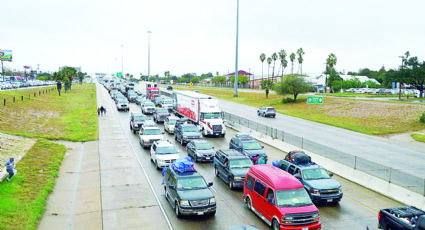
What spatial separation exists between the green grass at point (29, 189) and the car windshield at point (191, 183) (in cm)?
602

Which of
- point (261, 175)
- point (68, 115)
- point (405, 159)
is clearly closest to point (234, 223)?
point (261, 175)

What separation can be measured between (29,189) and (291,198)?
13.2 m

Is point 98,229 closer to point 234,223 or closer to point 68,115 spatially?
point 234,223

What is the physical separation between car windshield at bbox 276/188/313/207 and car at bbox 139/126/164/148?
16661mm

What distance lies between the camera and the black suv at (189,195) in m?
14.2

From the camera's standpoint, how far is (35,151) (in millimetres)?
26047

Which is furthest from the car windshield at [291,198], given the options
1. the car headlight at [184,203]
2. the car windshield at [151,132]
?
the car windshield at [151,132]

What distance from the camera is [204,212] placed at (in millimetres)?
14266

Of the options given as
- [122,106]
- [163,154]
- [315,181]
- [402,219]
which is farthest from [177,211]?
[122,106]

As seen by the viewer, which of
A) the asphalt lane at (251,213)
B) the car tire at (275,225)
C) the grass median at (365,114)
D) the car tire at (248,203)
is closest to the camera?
the car tire at (275,225)

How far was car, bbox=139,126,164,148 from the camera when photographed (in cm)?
2841

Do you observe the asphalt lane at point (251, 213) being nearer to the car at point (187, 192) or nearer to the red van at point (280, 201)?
the car at point (187, 192)

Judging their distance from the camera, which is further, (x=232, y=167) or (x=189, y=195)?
(x=232, y=167)

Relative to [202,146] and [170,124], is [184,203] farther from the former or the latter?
[170,124]
